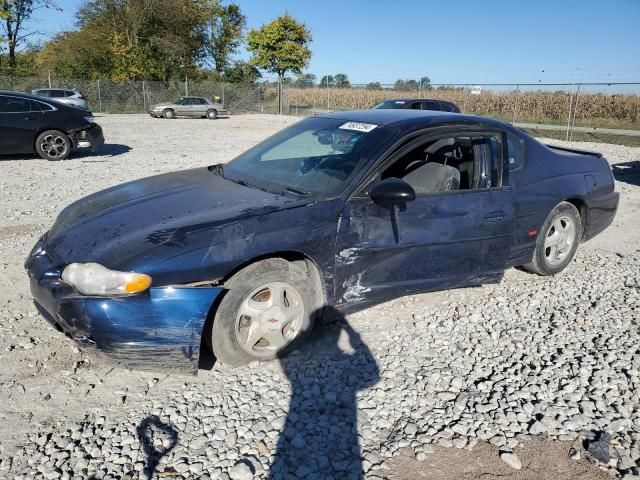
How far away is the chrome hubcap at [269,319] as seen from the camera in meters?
3.12

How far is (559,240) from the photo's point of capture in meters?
4.80

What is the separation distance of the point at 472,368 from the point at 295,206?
1524 mm

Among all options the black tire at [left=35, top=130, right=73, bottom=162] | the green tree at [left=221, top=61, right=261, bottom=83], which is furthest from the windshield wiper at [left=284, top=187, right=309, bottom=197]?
the green tree at [left=221, top=61, right=261, bottom=83]

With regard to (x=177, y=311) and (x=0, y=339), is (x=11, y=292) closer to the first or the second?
(x=0, y=339)

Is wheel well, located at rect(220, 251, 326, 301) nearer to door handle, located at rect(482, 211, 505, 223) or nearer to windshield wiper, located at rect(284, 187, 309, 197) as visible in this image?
windshield wiper, located at rect(284, 187, 309, 197)

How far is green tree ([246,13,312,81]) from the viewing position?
3894cm

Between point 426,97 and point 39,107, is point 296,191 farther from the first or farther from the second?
point 426,97

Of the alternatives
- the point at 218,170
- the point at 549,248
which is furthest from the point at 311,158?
the point at 549,248

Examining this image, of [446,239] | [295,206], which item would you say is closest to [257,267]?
[295,206]

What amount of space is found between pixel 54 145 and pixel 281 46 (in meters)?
Result: 30.6

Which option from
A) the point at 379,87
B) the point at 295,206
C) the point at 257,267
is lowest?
the point at 257,267

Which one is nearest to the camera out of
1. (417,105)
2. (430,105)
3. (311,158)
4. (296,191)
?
(296,191)

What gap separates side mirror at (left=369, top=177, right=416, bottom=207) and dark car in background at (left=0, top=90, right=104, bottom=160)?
10015 mm

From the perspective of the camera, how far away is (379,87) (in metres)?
31.7
